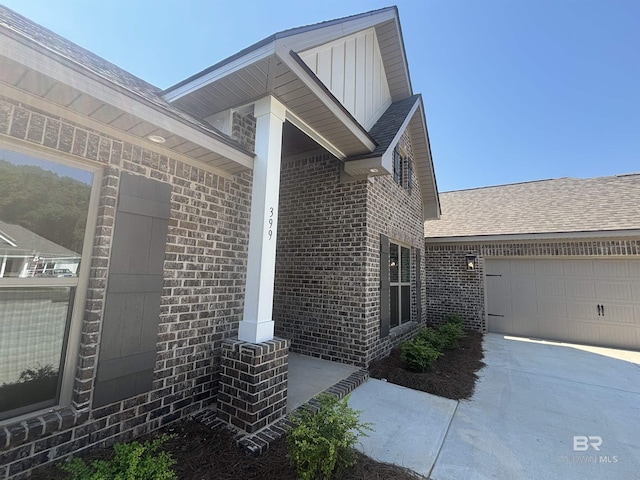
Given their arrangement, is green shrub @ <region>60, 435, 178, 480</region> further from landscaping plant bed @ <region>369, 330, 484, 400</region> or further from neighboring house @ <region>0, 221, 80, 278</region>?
landscaping plant bed @ <region>369, 330, 484, 400</region>

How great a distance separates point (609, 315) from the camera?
759cm

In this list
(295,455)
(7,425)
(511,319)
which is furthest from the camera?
(511,319)

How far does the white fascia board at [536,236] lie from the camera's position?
741 cm

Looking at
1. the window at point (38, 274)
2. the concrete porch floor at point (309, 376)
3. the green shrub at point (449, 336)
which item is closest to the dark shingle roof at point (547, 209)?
the green shrub at point (449, 336)

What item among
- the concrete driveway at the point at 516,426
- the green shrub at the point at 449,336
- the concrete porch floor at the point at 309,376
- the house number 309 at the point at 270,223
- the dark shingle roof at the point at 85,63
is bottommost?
the concrete driveway at the point at 516,426

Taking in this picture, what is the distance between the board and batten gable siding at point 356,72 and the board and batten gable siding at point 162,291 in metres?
2.10

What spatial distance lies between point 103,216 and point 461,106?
12.0m

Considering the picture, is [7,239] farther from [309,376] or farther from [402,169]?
[402,169]

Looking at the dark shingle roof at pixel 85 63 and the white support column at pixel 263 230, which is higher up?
the dark shingle roof at pixel 85 63

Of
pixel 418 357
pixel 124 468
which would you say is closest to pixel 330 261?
pixel 418 357

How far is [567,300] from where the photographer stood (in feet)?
26.4

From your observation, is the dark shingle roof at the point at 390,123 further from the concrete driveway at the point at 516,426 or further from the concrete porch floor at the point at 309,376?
the concrete driveway at the point at 516,426

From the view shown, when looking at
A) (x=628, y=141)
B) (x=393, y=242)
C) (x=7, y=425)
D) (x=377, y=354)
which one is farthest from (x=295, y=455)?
(x=628, y=141)

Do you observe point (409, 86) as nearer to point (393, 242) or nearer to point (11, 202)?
point (393, 242)
